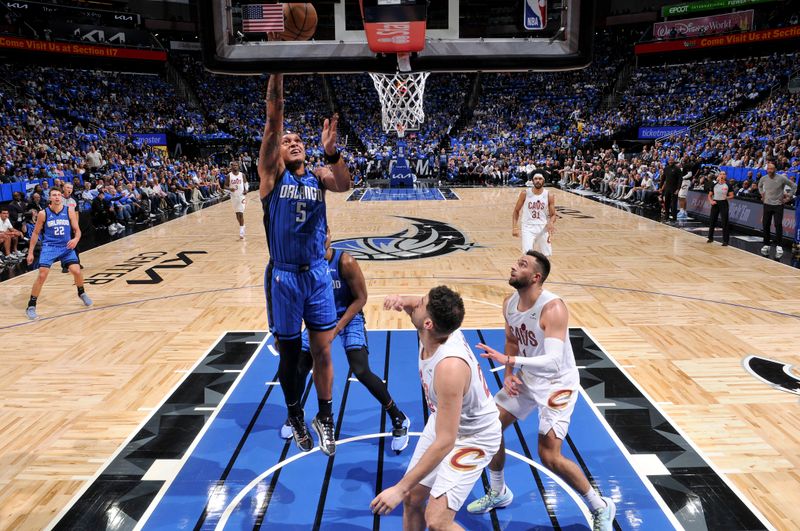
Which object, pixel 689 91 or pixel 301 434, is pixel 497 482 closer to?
pixel 301 434

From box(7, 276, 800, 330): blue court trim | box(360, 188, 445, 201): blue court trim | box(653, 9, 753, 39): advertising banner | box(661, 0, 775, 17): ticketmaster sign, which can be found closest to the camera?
box(7, 276, 800, 330): blue court trim

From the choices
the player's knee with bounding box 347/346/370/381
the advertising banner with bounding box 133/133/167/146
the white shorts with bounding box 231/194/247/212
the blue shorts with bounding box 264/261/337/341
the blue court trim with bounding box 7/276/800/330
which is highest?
the advertising banner with bounding box 133/133/167/146

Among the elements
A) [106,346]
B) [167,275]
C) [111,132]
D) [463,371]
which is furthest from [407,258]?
[111,132]

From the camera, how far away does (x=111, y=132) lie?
88.3 ft

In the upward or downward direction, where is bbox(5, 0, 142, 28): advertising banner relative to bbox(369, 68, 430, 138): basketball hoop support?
upward

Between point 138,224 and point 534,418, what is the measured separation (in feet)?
44.8

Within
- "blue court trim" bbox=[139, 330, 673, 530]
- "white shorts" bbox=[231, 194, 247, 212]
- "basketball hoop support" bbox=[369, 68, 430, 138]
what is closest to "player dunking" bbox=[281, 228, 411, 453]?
"blue court trim" bbox=[139, 330, 673, 530]

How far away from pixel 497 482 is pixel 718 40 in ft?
111

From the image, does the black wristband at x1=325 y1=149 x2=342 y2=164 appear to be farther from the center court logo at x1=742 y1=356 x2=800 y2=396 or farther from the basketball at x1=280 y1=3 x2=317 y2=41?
the center court logo at x1=742 y1=356 x2=800 y2=396

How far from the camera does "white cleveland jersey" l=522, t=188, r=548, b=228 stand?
27.5ft

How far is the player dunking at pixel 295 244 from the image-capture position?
3699mm

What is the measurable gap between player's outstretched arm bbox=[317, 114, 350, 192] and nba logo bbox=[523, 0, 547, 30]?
1.34 meters

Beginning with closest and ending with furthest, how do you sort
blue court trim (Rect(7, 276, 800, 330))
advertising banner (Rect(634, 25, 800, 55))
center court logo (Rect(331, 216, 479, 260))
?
blue court trim (Rect(7, 276, 800, 330)), center court logo (Rect(331, 216, 479, 260)), advertising banner (Rect(634, 25, 800, 55))

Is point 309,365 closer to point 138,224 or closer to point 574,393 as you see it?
point 574,393
